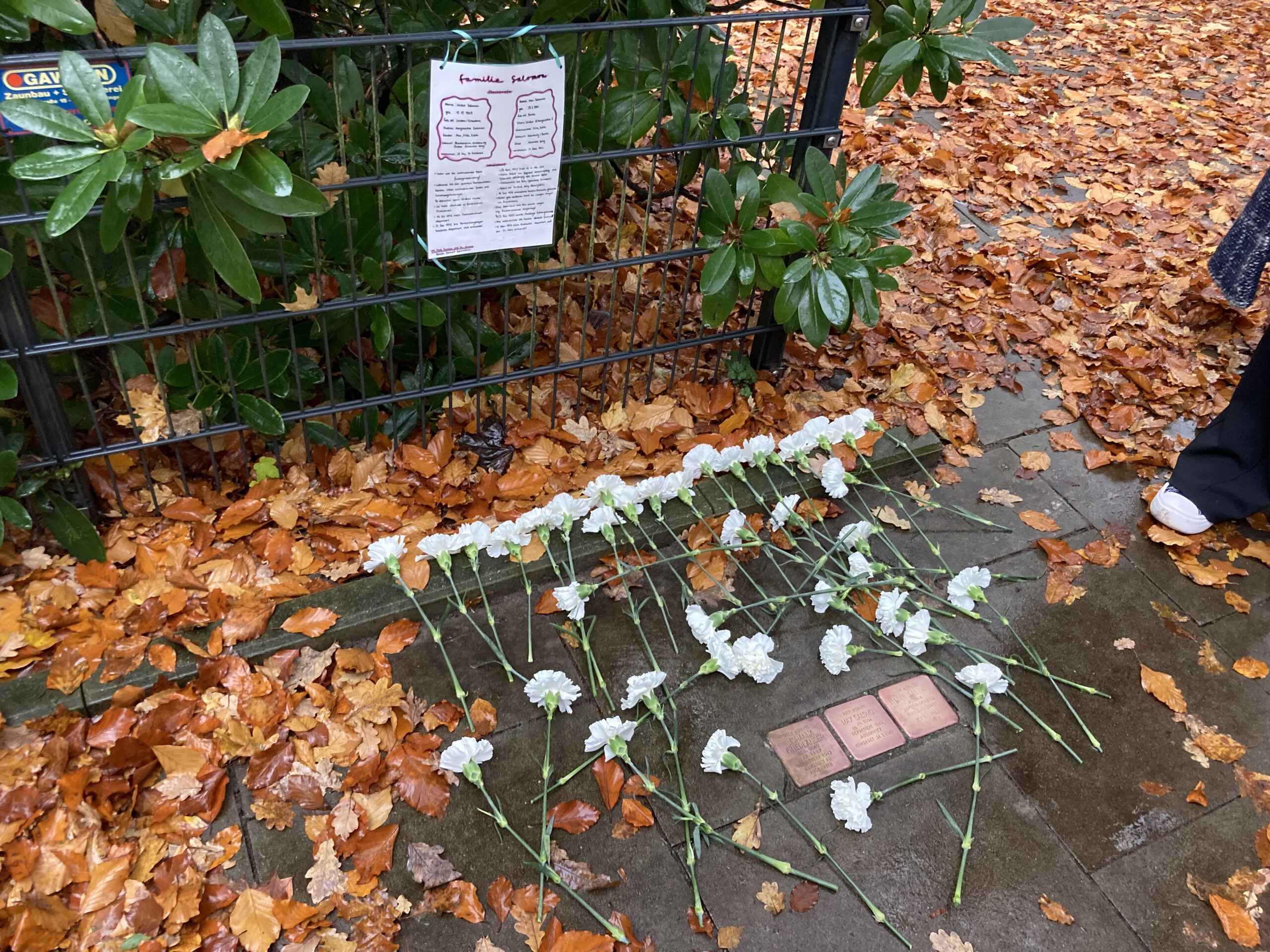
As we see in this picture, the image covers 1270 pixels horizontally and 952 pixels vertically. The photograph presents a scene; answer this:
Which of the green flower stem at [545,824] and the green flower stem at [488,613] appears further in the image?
the green flower stem at [488,613]

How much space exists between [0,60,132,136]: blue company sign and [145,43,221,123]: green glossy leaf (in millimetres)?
104

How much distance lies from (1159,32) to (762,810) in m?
7.24

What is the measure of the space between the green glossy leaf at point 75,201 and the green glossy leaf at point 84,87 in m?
0.10

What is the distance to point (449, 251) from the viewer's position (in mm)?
2289

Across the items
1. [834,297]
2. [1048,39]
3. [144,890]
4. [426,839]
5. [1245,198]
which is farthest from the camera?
[1048,39]

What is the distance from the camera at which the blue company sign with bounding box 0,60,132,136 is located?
1.70 metres

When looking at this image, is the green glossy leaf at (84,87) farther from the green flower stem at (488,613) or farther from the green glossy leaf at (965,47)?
the green glossy leaf at (965,47)

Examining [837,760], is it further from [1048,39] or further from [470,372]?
[1048,39]

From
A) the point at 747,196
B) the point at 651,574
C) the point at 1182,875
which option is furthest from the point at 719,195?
the point at 1182,875

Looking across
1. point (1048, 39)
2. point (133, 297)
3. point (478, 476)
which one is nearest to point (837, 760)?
point (478, 476)

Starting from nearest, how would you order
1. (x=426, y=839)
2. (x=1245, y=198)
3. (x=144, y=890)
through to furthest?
1. (x=144, y=890)
2. (x=426, y=839)
3. (x=1245, y=198)

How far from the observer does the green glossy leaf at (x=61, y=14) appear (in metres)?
1.64

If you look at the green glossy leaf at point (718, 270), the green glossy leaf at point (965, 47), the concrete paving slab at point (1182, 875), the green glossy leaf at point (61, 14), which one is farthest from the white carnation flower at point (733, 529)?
the green glossy leaf at point (61, 14)

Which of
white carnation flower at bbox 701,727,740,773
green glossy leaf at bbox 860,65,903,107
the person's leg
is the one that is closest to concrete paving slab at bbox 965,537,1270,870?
the person's leg
